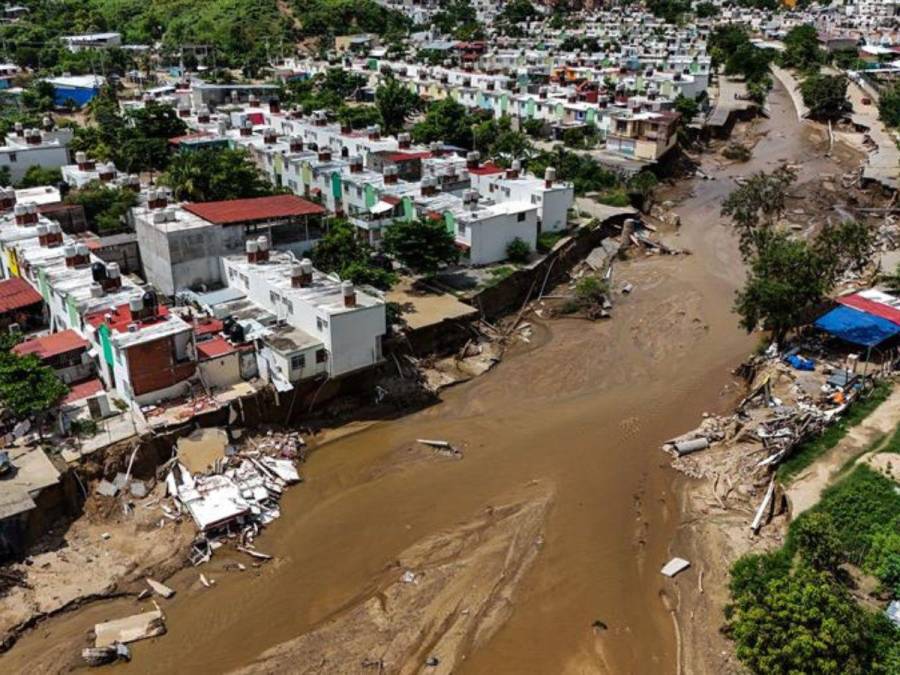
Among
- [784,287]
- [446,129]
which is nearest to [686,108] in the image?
[446,129]

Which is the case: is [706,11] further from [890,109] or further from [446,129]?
[446,129]

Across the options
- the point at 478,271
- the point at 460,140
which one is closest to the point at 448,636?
the point at 478,271

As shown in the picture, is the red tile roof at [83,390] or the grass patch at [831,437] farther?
the red tile roof at [83,390]

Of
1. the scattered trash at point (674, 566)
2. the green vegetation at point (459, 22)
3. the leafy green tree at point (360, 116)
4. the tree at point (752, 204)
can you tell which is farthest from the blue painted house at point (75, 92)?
the scattered trash at point (674, 566)

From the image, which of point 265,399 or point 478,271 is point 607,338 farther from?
point 265,399

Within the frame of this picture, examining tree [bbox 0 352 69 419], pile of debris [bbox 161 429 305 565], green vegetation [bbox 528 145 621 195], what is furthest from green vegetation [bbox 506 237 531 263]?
tree [bbox 0 352 69 419]

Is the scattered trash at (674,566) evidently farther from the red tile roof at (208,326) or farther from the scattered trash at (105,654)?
the red tile roof at (208,326)

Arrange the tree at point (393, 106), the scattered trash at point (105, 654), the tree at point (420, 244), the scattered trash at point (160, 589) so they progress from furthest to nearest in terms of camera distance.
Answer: the tree at point (393, 106)
the tree at point (420, 244)
the scattered trash at point (160, 589)
the scattered trash at point (105, 654)
